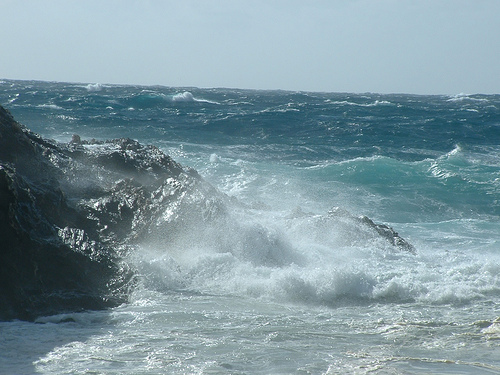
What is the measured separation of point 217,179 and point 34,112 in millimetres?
14449

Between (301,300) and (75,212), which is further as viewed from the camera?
(75,212)

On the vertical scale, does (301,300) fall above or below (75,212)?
below

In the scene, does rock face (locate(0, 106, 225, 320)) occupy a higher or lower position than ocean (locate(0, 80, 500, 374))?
higher

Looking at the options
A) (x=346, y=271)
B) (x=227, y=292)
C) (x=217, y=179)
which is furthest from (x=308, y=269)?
(x=217, y=179)

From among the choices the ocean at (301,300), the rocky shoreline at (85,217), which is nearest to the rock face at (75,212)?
the rocky shoreline at (85,217)

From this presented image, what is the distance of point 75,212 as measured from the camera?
6234 millimetres

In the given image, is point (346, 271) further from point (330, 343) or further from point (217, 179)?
point (217, 179)

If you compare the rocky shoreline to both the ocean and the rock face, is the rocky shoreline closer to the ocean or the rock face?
the rock face

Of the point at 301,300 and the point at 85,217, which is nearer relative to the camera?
the point at 301,300

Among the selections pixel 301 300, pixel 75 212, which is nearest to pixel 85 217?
pixel 75 212

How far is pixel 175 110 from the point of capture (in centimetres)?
2844

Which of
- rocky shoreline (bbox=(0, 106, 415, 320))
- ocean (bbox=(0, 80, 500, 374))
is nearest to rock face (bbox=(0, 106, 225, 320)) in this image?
rocky shoreline (bbox=(0, 106, 415, 320))

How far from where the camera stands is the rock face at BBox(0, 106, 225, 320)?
4.77 meters

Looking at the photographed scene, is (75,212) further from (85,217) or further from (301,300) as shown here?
(301,300)
